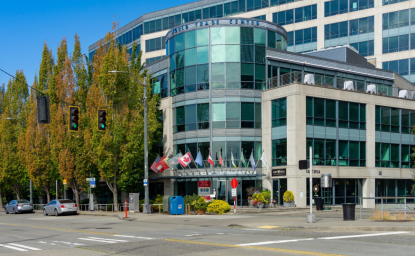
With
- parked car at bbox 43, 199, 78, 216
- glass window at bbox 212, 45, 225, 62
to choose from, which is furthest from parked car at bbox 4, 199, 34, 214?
glass window at bbox 212, 45, 225, 62

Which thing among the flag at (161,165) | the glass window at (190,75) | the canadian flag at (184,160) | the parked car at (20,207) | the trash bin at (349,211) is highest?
the glass window at (190,75)

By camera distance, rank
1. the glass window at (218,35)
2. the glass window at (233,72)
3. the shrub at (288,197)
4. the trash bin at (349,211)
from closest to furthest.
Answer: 1. the trash bin at (349,211)
2. the shrub at (288,197)
3. the glass window at (233,72)
4. the glass window at (218,35)

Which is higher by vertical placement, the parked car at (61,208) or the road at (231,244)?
the road at (231,244)

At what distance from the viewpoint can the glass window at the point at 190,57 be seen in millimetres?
40000

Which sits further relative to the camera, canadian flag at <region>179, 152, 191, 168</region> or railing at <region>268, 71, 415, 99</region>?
railing at <region>268, 71, 415, 99</region>

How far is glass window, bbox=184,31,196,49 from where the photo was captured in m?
40.1

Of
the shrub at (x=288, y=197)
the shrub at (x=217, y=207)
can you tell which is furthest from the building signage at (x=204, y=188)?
the shrub at (x=217, y=207)

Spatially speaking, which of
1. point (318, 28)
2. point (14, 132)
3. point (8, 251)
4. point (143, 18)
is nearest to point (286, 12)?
point (318, 28)

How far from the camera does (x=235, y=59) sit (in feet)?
128

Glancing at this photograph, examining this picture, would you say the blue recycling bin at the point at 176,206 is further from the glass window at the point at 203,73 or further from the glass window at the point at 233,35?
the glass window at the point at 233,35

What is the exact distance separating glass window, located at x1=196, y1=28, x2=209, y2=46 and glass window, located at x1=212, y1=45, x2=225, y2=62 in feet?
3.20

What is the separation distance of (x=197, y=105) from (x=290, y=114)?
8.42 meters

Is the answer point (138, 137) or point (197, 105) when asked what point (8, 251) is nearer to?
point (138, 137)

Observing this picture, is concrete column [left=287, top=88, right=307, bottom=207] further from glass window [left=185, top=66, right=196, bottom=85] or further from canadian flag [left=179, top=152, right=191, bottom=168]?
glass window [left=185, top=66, right=196, bottom=85]
